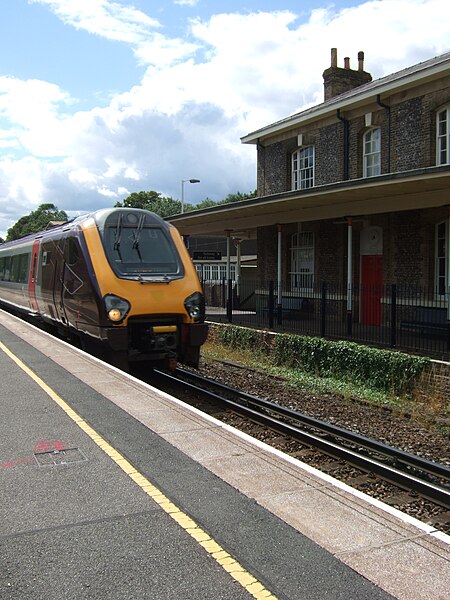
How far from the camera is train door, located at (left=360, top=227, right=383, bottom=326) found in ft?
57.8

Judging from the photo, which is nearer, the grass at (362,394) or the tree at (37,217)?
the grass at (362,394)

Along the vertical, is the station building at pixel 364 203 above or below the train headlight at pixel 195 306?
above

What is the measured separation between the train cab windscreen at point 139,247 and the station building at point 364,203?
15.6 ft

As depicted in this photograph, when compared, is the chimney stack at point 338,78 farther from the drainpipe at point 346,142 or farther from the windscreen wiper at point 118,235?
the windscreen wiper at point 118,235

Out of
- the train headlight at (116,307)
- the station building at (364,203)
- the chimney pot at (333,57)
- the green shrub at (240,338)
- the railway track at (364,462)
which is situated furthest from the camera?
the chimney pot at (333,57)

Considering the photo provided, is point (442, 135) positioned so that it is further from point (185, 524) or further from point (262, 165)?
point (185, 524)

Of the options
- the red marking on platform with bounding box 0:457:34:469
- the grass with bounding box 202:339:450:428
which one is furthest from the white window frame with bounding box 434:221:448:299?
the red marking on platform with bounding box 0:457:34:469

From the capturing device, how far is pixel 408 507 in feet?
18.1

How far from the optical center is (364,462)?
21.2 feet

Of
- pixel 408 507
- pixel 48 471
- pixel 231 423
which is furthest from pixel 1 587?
pixel 231 423

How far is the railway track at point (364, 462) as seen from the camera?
220 inches

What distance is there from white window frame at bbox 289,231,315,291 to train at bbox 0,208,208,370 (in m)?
10.6

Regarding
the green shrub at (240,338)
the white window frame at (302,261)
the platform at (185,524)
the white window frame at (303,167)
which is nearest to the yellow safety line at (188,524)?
the platform at (185,524)

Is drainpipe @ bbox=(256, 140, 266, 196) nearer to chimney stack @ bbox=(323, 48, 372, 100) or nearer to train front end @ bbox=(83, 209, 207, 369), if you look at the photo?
chimney stack @ bbox=(323, 48, 372, 100)
